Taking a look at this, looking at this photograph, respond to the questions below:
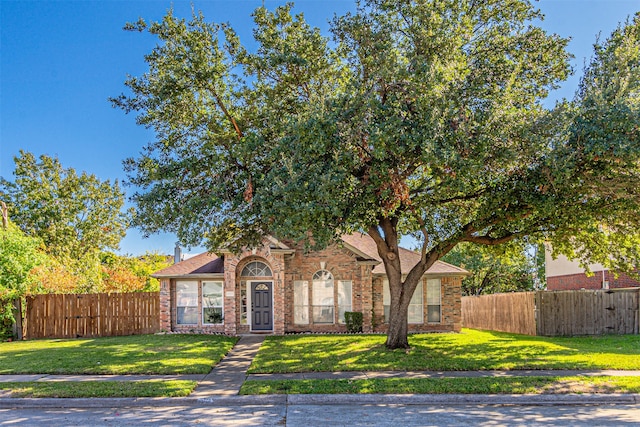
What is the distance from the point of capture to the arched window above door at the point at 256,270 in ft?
72.9

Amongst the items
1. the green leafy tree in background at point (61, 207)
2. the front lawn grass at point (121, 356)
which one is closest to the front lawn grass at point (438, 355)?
the front lawn grass at point (121, 356)

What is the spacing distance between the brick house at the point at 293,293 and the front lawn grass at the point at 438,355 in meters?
2.70

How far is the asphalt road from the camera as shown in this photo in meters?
8.32

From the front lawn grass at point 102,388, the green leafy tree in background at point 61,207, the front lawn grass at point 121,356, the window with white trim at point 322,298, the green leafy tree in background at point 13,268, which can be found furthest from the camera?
the green leafy tree in background at point 61,207

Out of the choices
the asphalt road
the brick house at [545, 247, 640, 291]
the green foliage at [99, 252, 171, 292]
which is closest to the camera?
the asphalt road

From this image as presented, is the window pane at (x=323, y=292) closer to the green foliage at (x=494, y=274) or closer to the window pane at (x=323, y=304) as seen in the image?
the window pane at (x=323, y=304)

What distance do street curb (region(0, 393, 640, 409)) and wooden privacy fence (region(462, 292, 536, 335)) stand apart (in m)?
13.2

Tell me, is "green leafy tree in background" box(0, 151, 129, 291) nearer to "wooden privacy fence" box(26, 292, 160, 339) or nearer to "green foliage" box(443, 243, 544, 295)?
"wooden privacy fence" box(26, 292, 160, 339)

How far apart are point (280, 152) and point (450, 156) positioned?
4.04 m

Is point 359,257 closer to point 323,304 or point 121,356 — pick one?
point 323,304

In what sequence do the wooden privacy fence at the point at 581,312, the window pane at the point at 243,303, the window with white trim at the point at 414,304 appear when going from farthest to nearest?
the window with white trim at the point at 414,304
the window pane at the point at 243,303
the wooden privacy fence at the point at 581,312

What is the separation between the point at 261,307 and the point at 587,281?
19.0 meters

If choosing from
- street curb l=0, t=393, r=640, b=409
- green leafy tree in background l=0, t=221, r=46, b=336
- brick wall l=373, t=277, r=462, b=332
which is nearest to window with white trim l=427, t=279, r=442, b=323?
brick wall l=373, t=277, r=462, b=332

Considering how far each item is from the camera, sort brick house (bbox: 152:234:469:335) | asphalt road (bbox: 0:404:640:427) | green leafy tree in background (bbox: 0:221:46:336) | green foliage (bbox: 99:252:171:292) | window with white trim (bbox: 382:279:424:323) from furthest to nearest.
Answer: green foliage (bbox: 99:252:171:292) < window with white trim (bbox: 382:279:424:323) < brick house (bbox: 152:234:469:335) < green leafy tree in background (bbox: 0:221:46:336) < asphalt road (bbox: 0:404:640:427)
